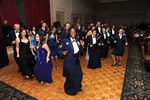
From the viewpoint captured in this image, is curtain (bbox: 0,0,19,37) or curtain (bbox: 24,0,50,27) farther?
curtain (bbox: 24,0,50,27)

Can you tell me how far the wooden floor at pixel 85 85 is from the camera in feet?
10.2

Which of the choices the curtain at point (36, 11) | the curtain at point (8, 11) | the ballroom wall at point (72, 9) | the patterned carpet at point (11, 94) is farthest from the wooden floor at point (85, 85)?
the ballroom wall at point (72, 9)

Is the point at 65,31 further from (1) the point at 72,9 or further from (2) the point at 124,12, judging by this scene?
(2) the point at 124,12

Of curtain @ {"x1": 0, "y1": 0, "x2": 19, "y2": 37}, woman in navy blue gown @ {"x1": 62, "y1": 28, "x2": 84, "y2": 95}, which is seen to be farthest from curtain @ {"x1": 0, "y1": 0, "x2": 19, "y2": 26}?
woman in navy blue gown @ {"x1": 62, "y1": 28, "x2": 84, "y2": 95}

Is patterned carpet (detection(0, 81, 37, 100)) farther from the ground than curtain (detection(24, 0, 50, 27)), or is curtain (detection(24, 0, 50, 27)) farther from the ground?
curtain (detection(24, 0, 50, 27))

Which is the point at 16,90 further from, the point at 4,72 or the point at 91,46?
the point at 91,46

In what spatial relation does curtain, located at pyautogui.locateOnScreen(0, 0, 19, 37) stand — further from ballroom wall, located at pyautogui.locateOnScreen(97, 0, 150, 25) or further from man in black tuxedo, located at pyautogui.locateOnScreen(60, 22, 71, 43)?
ballroom wall, located at pyautogui.locateOnScreen(97, 0, 150, 25)

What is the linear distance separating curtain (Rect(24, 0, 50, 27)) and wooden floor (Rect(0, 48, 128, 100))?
3.89 metres

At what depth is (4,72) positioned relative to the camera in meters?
4.71

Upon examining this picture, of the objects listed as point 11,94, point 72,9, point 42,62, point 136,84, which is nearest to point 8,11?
point 42,62

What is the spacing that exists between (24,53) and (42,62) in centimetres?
79

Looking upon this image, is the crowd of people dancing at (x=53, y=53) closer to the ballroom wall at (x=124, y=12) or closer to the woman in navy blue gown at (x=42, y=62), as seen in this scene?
the woman in navy blue gown at (x=42, y=62)

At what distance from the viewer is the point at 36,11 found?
26.8 feet

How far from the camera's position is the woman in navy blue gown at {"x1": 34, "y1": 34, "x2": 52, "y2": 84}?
11.4 feet
